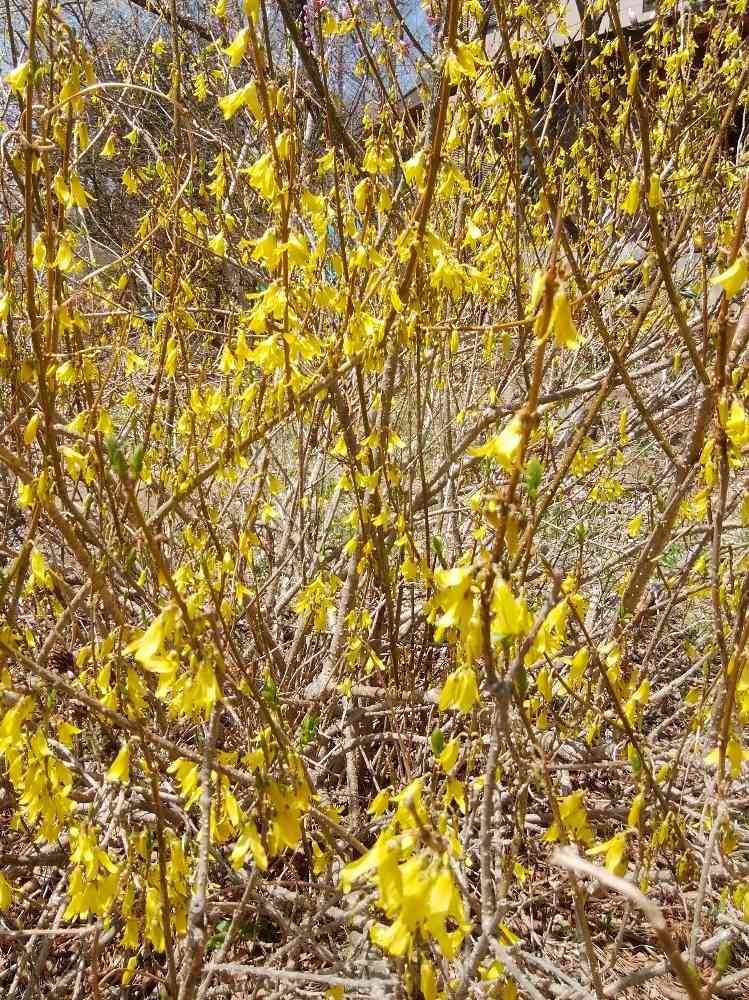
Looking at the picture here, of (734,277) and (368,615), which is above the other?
(734,277)

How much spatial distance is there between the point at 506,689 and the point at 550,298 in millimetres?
592

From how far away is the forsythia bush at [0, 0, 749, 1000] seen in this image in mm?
1292

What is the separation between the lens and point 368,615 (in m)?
2.74

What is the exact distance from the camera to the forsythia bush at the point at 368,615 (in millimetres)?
1292

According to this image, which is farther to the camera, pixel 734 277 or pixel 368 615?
pixel 368 615

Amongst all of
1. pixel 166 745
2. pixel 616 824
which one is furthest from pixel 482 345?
pixel 166 745

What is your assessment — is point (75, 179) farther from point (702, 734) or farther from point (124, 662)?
point (702, 734)

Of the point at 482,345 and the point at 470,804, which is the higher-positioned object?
the point at 482,345

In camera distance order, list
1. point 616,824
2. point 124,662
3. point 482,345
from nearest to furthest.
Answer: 1. point 124,662
2. point 616,824
3. point 482,345

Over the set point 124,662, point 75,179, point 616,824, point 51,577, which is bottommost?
point 616,824

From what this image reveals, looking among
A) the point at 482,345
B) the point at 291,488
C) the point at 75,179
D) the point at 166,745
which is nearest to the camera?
the point at 166,745

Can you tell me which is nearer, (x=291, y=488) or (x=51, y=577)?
(x=51, y=577)

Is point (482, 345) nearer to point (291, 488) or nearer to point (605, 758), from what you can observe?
point (291, 488)

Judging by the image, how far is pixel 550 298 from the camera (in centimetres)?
111
